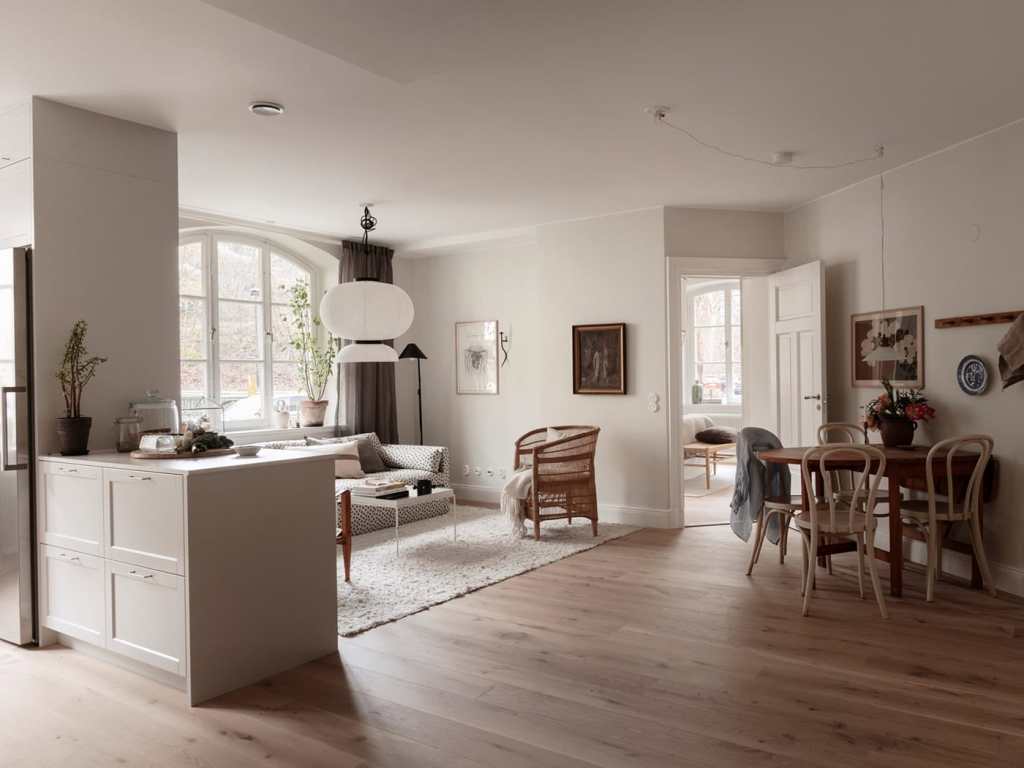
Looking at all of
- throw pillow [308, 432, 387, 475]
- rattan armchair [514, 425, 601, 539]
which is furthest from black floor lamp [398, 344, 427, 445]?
rattan armchair [514, 425, 601, 539]

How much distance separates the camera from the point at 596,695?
3004mm

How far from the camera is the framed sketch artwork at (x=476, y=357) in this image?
7.76 m

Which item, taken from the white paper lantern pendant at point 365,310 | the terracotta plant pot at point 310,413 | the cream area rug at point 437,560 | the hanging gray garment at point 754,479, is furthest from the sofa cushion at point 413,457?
the hanging gray garment at point 754,479

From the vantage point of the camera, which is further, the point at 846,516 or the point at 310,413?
the point at 310,413

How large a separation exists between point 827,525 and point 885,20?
2.46 m

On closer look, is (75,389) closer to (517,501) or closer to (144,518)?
(144,518)

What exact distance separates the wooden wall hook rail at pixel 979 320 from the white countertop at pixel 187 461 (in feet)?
12.6

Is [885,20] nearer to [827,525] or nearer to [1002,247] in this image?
[1002,247]

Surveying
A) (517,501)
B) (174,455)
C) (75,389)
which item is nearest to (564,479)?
(517,501)

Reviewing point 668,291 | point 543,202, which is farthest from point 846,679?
point 543,202

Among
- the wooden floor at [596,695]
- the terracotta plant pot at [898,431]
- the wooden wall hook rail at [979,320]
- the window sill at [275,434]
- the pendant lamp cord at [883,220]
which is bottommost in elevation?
the wooden floor at [596,695]

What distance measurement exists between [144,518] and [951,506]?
4.15m

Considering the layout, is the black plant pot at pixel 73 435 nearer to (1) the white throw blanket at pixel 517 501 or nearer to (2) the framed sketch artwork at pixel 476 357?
(1) the white throw blanket at pixel 517 501

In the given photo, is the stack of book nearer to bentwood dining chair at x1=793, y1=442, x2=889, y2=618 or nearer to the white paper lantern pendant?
the white paper lantern pendant
